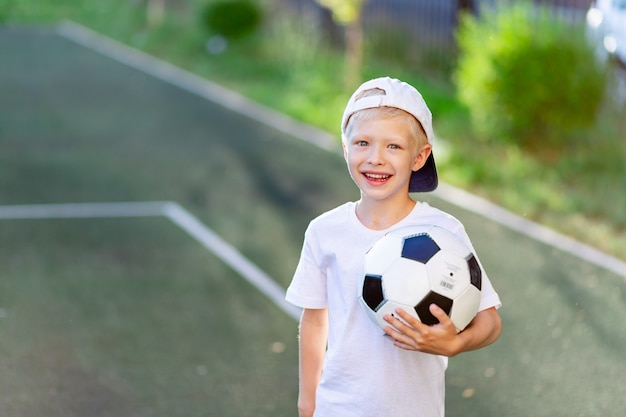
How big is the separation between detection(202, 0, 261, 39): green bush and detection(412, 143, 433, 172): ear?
1801 centimetres

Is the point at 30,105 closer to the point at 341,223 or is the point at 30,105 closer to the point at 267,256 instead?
the point at 267,256

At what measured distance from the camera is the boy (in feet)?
10.8

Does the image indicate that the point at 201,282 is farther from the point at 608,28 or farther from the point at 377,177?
the point at 608,28

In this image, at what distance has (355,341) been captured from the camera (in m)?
3.32

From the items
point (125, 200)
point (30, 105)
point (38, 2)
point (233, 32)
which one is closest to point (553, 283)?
point (125, 200)

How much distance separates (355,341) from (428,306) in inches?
9.5

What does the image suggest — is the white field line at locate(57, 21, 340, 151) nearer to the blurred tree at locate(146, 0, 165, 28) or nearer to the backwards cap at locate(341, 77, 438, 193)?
the blurred tree at locate(146, 0, 165, 28)

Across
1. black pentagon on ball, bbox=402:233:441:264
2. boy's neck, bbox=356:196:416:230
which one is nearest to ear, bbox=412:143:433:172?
boy's neck, bbox=356:196:416:230

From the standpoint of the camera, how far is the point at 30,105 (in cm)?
1586

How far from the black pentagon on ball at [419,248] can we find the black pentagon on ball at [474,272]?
0.11 meters

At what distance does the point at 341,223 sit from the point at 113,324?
3.76 meters

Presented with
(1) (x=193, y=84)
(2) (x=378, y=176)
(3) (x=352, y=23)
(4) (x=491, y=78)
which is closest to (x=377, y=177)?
(2) (x=378, y=176)

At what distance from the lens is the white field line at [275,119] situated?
Result: 343 inches

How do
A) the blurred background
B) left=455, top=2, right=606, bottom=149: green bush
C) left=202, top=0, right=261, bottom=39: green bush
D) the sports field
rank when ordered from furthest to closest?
left=202, top=0, right=261, bottom=39: green bush → left=455, top=2, right=606, bottom=149: green bush → the blurred background → the sports field
